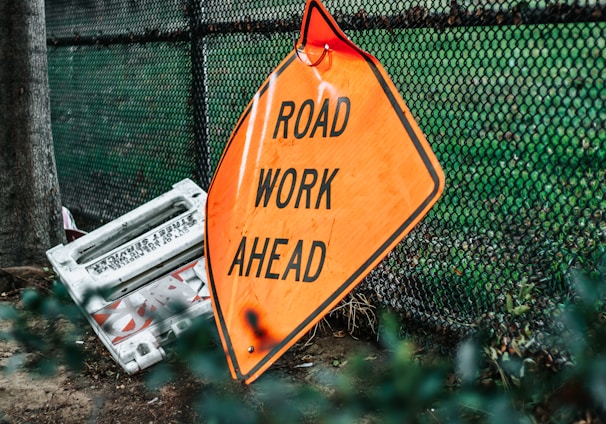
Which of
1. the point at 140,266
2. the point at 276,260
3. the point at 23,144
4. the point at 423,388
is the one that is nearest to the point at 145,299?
the point at 140,266

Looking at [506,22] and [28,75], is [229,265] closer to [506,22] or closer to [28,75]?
[506,22]

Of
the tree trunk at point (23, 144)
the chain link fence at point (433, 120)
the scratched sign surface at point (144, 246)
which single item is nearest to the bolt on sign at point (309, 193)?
the chain link fence at point (433, 120)

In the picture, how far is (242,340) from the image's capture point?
202cm

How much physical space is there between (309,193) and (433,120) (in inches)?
120

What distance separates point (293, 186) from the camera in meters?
2.20

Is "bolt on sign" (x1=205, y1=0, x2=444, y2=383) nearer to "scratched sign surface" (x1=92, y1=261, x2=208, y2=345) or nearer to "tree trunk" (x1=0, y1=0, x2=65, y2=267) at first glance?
"scratched sign surface" (x1=92, y1=261, x2=208, y2=345)

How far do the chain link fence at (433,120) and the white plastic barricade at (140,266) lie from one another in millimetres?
732

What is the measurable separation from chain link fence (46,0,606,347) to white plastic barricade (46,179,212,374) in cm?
73

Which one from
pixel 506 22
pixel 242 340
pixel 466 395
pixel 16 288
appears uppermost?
pixel 506 22

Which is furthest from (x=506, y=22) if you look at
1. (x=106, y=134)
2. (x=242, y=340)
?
(x=106, y=134)

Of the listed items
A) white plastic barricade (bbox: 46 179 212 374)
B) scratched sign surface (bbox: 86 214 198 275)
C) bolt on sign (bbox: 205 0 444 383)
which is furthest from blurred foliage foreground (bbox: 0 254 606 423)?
scratched sign surface (bbox: 86 214 198 275)

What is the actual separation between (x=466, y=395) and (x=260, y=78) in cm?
341

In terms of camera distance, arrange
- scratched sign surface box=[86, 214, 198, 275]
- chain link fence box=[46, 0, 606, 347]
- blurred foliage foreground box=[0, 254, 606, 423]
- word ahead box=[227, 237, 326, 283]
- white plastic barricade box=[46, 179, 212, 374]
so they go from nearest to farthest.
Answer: blurred foliage foreground box=[0, 254, 606, 423], word ahead box=[227, 237, 326, 283], chain link fence box=[46, 0, 606, 347], white plastic barricade box=[46, 179, 212, 374], scratched sign surface box=[86, 214, 198, 275]

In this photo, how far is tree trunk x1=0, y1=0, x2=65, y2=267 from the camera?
187 inches
